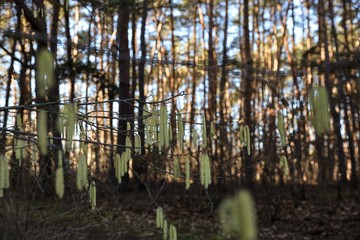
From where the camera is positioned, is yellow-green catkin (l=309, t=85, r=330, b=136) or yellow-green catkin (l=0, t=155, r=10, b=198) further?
yellow-green catkin (l=0, t=155, r=10, b=198)

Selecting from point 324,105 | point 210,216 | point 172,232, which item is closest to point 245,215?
point 324,105

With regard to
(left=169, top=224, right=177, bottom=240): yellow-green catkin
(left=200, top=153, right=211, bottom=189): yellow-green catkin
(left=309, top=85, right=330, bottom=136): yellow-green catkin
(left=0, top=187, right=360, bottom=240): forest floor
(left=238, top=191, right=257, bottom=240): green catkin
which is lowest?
(left=0, top=187, right=360, bottom=240): forest floor

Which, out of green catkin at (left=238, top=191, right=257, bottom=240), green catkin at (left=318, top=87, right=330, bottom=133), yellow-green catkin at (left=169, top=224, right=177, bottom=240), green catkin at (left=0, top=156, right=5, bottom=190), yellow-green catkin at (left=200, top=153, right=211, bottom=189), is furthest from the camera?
yellow-green catkin at (left=169, top=224, right=177, bottom=240)

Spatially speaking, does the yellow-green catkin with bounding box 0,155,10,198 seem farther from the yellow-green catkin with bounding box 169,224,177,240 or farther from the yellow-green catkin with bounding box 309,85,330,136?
the yellow-green catkin with bounding box 309,85,330,136

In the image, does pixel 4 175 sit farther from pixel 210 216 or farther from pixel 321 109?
pixel 210 216

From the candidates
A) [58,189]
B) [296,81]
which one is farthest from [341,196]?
[58,189]

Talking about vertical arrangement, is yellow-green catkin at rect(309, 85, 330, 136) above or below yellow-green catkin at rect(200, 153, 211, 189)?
above

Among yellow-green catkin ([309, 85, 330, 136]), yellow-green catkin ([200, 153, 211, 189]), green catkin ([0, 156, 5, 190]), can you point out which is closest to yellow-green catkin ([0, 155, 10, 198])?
green catkin ([0, 156, 5, 190])

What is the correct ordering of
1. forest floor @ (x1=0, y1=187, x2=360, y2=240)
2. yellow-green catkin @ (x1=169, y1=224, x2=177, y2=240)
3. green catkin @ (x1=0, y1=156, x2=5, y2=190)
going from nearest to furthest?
1. green catkin @ (x1=0, y1=156, x2=5, y2=190)
2. yellow-green catkin @ (x1=169, y1=224, x2=177, y2=240)
3. forest floor @ (x1=0, y1=187, x2=360, y2=240)

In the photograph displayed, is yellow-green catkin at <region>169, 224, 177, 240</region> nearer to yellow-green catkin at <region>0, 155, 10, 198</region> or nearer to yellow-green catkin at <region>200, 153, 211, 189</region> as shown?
yellow-green catkin at <region>200, 153, 211, 189</region>

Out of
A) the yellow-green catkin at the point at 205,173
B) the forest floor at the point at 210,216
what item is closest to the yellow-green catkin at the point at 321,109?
the yellow-green catkin at the point at 205,173

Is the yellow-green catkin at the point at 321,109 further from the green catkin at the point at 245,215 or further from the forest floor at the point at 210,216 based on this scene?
the forest floor at the point at 210,216

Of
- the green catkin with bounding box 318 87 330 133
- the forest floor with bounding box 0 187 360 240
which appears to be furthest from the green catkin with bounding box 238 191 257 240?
the forest floor with bounding box 0 187 360 240

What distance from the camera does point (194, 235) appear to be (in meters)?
8.62
